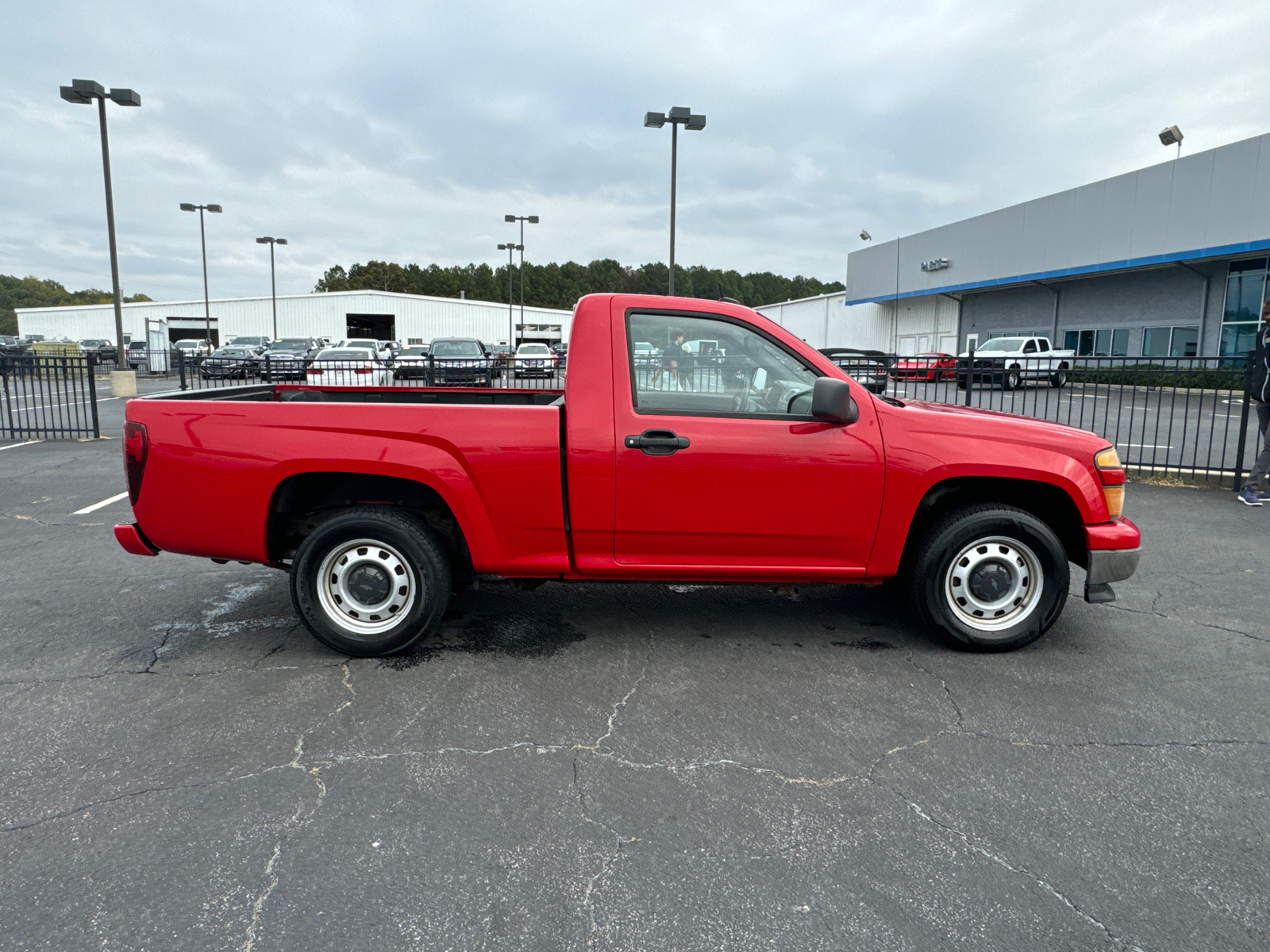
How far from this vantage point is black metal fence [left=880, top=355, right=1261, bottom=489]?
954cm

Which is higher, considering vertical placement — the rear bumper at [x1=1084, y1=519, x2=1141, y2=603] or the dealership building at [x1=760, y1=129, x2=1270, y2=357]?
the dealership building at [x1=760, y1=129, x2=1270, y2=357]

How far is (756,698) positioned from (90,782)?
2663 mm

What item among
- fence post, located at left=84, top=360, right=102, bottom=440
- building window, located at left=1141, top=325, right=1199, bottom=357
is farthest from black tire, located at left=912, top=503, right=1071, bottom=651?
building window, located at left=1141, top=325, right=1199, bottom=357

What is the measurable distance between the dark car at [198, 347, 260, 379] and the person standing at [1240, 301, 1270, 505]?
51.1ft

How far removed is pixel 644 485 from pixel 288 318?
271 feet

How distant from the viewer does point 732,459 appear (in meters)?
4.00

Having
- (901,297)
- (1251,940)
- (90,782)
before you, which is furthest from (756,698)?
(901,297)

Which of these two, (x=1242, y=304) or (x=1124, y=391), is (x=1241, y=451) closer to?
(x=1124, y=391)

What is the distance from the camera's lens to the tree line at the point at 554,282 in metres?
133

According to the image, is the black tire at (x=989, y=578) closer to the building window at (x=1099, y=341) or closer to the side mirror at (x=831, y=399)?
the side mirror at (x=831, y=399)

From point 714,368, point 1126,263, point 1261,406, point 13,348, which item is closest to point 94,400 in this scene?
point 714,368

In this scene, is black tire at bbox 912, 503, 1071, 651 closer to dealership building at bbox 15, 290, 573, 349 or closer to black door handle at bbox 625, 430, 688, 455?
black door handle at bbox 625, 430, 688, 455

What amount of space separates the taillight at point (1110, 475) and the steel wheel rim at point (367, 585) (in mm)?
3572

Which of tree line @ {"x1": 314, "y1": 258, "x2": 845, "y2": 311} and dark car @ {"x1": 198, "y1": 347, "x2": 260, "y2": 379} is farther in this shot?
tree line @ {"x1": 314, "y1": 258, "x2": 845, "y2": 311}
